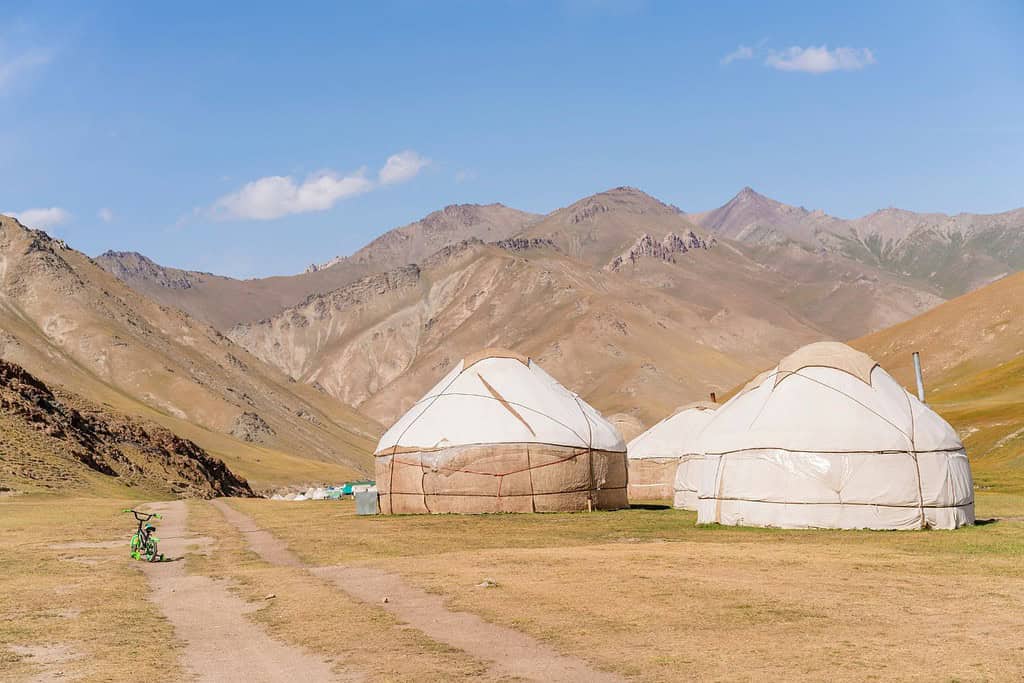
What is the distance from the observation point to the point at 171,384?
468ft

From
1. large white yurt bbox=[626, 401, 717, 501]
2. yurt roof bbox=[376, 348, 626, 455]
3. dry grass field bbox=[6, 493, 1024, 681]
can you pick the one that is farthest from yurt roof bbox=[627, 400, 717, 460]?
dry grass field bbox=[6, 493, 1024, 681]

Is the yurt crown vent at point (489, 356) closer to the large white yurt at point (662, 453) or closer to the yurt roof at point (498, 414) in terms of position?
the yurt roof at point (498, 414)

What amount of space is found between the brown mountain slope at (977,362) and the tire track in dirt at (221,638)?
48.0 m

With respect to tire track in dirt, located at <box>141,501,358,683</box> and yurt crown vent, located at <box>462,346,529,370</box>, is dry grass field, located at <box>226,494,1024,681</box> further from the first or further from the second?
yurt crown vent, located at <box>462,346,529,370</box>

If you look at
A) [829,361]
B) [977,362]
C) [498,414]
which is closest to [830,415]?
[829,361]

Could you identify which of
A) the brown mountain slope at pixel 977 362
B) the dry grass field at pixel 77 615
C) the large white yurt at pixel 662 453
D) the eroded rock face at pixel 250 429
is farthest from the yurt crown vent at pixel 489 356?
the eroded rock face at pixel 250 429

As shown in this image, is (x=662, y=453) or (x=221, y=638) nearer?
(x=221, y=638)

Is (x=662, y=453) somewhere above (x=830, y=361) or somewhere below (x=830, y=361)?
below

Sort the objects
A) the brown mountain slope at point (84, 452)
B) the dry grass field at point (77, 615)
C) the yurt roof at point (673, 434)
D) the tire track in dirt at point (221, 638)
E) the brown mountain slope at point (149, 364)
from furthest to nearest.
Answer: the brown mountain slope at point (149, 364)
the brown mountain slope at point (84, 452)
the yurt roof at point (673, 434)
the dry grass field at point (77, 615)
the tire track in dirt at point (221, 638)

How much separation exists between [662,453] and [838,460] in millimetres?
22712

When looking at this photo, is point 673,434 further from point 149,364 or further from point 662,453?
point 149,364

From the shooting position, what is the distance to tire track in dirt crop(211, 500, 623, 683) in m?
10.7

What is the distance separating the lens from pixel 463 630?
42.7ft

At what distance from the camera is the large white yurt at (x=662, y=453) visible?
4750cm
